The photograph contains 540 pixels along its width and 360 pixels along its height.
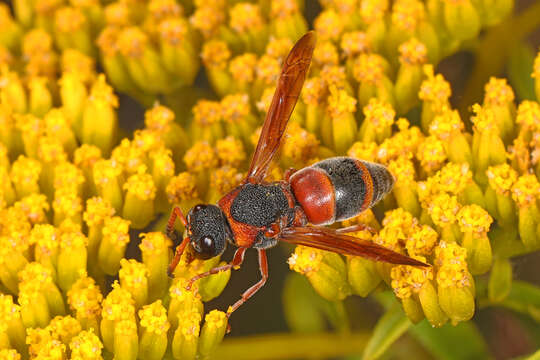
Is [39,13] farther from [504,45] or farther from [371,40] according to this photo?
[504,45]

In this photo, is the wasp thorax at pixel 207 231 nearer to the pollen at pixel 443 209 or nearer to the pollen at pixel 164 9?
the pollen at pixel 443 209

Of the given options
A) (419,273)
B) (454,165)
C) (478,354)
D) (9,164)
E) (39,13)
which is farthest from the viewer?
(39,13)

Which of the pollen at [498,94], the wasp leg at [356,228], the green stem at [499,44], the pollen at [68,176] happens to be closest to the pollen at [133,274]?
the pollen at [68,176]

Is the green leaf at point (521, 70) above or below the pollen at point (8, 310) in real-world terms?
above

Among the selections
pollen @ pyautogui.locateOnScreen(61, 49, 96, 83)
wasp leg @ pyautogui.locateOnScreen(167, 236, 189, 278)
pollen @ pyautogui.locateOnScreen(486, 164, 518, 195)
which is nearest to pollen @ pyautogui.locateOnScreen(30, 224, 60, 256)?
wasp leg @ pyautogui.locateOnScreen(167, 236, 189, 278)

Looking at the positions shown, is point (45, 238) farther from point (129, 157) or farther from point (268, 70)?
point (268, 70)

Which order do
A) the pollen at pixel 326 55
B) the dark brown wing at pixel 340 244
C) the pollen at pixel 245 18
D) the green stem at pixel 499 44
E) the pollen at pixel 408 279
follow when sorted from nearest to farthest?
the dark brown wing at pixel 340 244, the pollen at pixel 408 279, the pollen at pixel 326 55, the pollen at pixel 245 18, the green stem at pixel 499 44

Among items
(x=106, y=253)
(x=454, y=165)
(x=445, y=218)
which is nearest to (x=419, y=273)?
(x=445, y=218)
